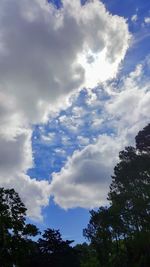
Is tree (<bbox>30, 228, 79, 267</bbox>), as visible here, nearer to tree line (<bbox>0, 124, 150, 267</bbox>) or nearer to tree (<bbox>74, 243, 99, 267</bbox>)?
tree line (<bbox>0, 124, 150, 267</bbox>)

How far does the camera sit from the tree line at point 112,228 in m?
47.4

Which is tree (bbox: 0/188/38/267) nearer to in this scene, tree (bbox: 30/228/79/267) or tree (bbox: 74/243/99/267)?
tree (bbox: 30/228/79/267)

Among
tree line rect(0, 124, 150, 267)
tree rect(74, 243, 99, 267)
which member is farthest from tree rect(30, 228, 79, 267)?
tree rect(74, 243, 99, 267)

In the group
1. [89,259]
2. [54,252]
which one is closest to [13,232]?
[54,252]

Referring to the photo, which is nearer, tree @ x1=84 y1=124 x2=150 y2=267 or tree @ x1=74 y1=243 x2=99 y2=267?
tree @ x1=84 y1=124 x2=150 y2=267

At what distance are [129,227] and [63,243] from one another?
45.6 ft

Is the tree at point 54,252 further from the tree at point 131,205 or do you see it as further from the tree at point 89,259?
the tree at point 89,259

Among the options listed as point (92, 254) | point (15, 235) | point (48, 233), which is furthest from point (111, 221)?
point (15, 235)

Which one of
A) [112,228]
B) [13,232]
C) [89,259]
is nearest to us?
[13,232]

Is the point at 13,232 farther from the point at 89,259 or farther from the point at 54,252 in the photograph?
the point at 89,259

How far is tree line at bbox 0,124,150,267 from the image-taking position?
1865 inches

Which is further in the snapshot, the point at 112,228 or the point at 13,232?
the point at 112,228

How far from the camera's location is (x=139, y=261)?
2028 inches

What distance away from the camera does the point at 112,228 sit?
71250 mm
